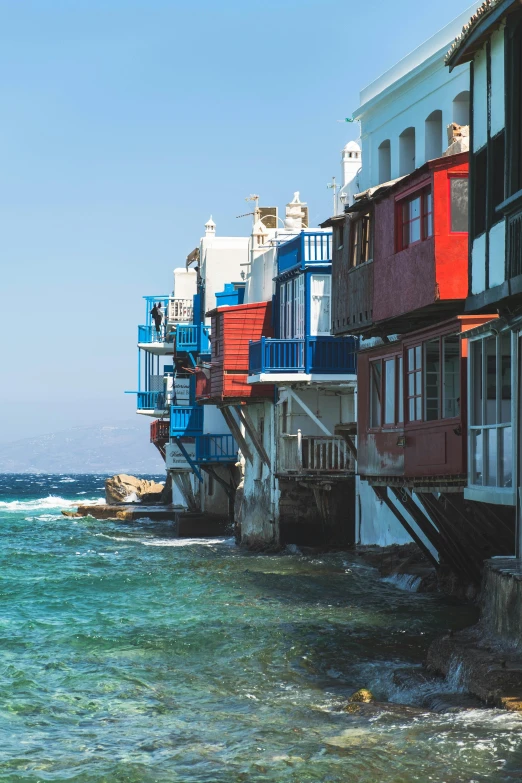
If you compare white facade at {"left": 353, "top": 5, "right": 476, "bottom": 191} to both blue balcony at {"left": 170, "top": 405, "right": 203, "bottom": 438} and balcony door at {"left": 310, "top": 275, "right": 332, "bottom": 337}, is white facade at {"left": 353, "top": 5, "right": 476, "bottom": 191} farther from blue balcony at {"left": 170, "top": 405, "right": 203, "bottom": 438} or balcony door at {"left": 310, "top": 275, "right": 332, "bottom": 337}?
blue balcony at {"left": 170, "top": 405, "right": 203, "bottom": 438}

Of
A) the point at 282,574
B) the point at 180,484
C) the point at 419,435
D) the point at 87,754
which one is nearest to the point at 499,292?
the point at 419,435

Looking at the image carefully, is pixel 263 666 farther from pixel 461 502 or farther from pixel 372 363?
pixel 372 363

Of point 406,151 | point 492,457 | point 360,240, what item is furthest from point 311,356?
point 492,457

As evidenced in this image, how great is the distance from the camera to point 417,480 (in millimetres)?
20609

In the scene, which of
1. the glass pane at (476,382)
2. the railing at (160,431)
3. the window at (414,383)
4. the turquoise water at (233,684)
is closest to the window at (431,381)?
the window at (414,383)

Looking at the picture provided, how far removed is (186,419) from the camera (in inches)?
1854

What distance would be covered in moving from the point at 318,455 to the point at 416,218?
13.1m

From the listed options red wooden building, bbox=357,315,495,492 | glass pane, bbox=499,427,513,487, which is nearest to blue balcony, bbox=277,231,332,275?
red wooden building, bbox=357,315,495,492

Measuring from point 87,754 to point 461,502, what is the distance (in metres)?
9.43

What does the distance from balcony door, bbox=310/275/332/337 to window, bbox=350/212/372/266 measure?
7293 mm

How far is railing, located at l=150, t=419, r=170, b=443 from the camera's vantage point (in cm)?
5472

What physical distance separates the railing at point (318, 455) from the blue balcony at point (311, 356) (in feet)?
6.12

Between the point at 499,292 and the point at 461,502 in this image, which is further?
the point at 461,502

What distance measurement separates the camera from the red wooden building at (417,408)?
61.5 ft
